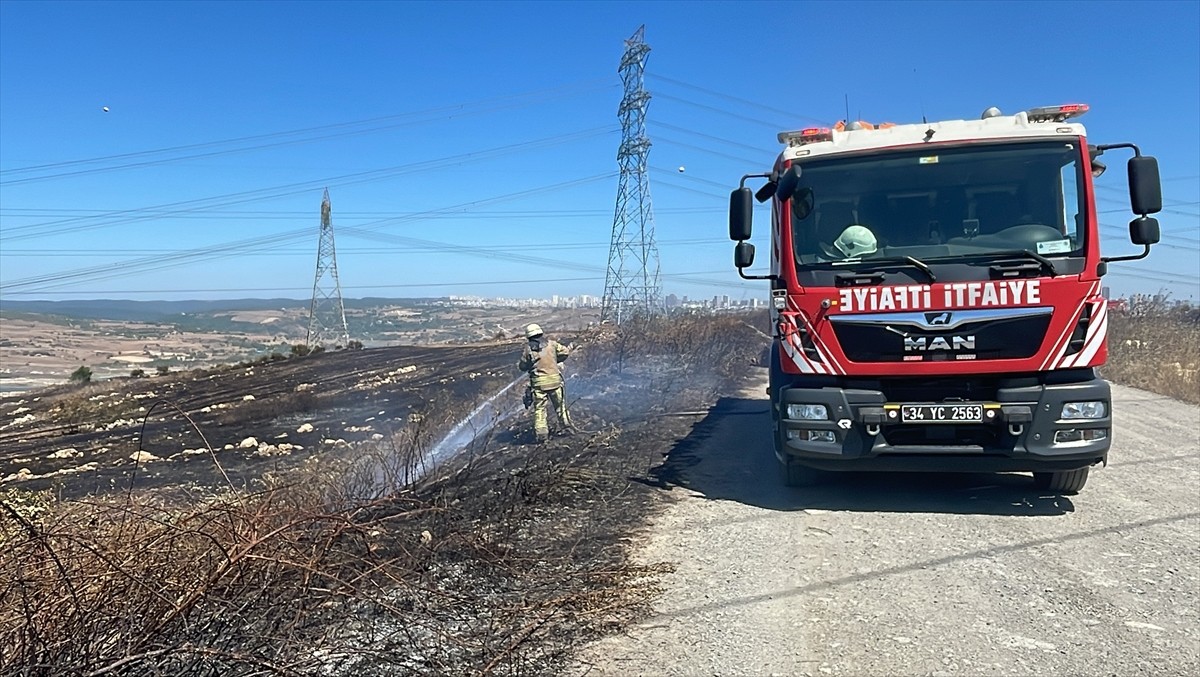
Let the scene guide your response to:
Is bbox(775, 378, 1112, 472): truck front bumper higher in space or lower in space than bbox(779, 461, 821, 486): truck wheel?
higher

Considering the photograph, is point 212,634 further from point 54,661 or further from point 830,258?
point 830,258

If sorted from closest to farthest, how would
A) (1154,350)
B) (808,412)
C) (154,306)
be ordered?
(808,412)
(1154,350)
(154,306)

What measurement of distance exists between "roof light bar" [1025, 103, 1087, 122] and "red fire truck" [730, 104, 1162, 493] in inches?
0.4

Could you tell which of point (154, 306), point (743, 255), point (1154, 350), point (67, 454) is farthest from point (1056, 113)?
point (154, 306)

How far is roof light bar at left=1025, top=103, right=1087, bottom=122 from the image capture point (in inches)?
227

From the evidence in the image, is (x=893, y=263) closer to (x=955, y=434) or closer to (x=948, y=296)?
(x=948, y=296)

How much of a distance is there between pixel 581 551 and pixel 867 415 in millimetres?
2278

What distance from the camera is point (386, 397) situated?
16.3 metres

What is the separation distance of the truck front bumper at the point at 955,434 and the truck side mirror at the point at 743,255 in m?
1.18

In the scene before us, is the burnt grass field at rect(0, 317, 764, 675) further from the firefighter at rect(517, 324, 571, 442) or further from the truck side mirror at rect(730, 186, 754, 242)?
the truck side mirror at rect(730, 186, 754, 242)

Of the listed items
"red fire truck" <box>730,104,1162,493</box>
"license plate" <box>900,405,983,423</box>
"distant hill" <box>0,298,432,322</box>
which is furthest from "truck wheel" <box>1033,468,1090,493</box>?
"distant hill" <box>0,298,432,322</box>

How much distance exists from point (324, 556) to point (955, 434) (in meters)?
4.37

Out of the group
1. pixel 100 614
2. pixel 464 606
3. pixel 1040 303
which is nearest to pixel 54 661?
pixel 100 614

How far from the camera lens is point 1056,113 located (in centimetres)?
585
